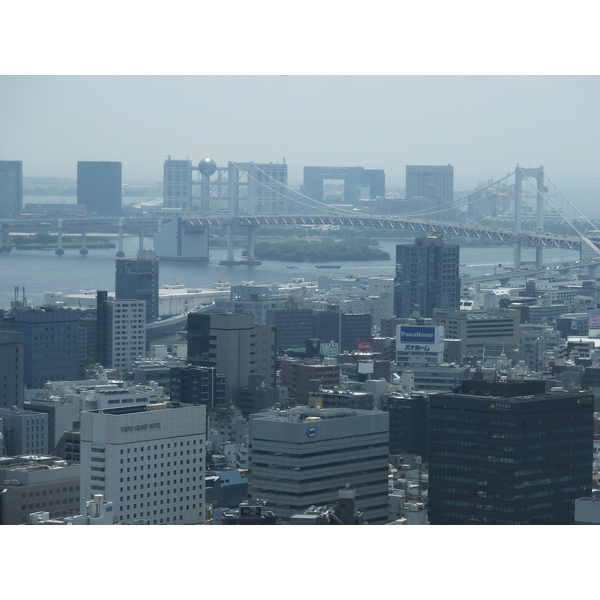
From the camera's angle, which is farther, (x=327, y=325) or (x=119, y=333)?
(x=327, y=325)

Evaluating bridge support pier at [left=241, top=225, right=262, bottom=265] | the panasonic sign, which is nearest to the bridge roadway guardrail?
bridge support pier at [left=241, top=225, right=262, bottom=265]

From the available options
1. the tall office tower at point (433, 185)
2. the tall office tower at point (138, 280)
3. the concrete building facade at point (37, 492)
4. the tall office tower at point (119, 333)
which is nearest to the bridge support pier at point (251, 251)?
the tall office tower at point (433, 185)

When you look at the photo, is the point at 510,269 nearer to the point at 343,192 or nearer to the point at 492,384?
the point at 343,192

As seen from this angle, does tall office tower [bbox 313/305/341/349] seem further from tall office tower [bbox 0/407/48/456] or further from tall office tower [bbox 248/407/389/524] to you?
tall office tower [bbox 248/407/389/524]

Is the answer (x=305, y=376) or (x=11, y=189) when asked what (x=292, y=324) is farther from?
(x=11, y=189)

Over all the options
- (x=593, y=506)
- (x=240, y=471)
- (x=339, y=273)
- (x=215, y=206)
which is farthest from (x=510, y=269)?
(x=593, y=506)

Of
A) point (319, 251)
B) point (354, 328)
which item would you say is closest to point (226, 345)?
point (354, 328)

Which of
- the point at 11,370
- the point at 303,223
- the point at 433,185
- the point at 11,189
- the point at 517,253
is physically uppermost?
the point at 433,185
